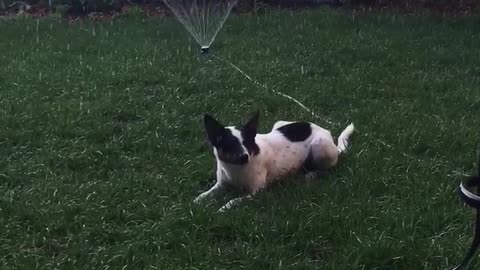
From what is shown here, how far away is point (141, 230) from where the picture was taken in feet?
13.8

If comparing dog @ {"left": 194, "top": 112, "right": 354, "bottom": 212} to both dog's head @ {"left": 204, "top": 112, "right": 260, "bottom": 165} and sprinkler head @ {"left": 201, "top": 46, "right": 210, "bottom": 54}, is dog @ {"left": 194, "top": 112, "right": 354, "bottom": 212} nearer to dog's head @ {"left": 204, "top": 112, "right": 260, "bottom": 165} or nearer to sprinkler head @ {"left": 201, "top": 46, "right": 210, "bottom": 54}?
dog's head @ {"left": 204, "top": 112, "right": 260, "bottom": 165}

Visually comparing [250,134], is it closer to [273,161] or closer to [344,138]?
[273,161]

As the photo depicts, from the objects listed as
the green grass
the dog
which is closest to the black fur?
the dog

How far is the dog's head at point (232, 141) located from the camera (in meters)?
4.62

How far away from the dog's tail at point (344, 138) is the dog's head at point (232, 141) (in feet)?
2.85

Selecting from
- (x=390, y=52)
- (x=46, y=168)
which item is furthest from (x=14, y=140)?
(x=390, y=52)

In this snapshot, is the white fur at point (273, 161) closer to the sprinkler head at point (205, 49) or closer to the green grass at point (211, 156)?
the green grass at point (211, 156)

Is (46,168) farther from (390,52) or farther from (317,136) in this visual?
(390,52)

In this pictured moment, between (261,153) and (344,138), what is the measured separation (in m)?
1.00

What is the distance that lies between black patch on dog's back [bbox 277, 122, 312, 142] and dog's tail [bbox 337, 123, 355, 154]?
290mm

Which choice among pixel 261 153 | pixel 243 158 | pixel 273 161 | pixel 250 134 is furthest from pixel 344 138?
pixel 243 158

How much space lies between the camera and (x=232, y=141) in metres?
4.64

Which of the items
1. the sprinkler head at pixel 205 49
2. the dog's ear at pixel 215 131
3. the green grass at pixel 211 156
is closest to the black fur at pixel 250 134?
the dog's ear at pixel 215 131

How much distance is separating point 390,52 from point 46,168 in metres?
4.85
